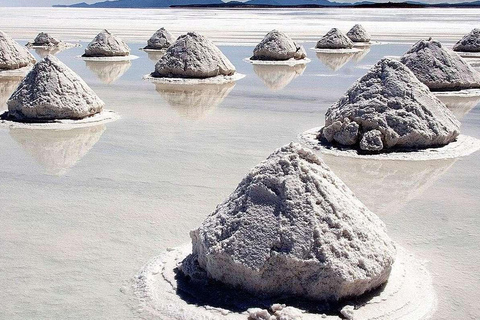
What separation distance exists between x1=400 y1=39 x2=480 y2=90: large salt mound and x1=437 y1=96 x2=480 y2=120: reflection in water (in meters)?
0.39

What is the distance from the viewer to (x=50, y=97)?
849cm

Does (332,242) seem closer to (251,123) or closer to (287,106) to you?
(251,123)

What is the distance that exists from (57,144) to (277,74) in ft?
25.2

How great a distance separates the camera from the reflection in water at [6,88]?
10477 millimetres

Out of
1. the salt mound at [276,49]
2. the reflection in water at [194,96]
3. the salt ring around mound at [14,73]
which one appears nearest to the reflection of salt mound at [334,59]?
the salt mound at [276,49]

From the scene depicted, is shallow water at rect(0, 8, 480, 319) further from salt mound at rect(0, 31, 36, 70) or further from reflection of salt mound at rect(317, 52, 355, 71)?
reflection of salt mound at rect(317, 52, 355, 71)

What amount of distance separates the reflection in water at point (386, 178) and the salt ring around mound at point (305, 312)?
134 centimetres

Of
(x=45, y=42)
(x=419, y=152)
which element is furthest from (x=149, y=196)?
(x=45, y=42)

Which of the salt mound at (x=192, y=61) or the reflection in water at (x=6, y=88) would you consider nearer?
the reflection in water at (x=6, y=88)

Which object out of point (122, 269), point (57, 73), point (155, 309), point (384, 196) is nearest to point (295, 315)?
point (155, 309)

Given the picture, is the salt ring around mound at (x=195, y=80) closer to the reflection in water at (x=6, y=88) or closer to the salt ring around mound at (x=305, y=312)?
the reflection in water at (x=6, y=88)

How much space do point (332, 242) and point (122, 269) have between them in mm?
1339

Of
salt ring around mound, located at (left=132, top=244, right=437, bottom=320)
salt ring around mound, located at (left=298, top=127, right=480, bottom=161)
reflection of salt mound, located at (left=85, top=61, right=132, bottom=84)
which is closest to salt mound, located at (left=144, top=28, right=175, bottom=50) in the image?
reflection of salt mound, located at (left=85, top=61, right=132, bottom=84)

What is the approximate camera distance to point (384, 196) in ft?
18.4
